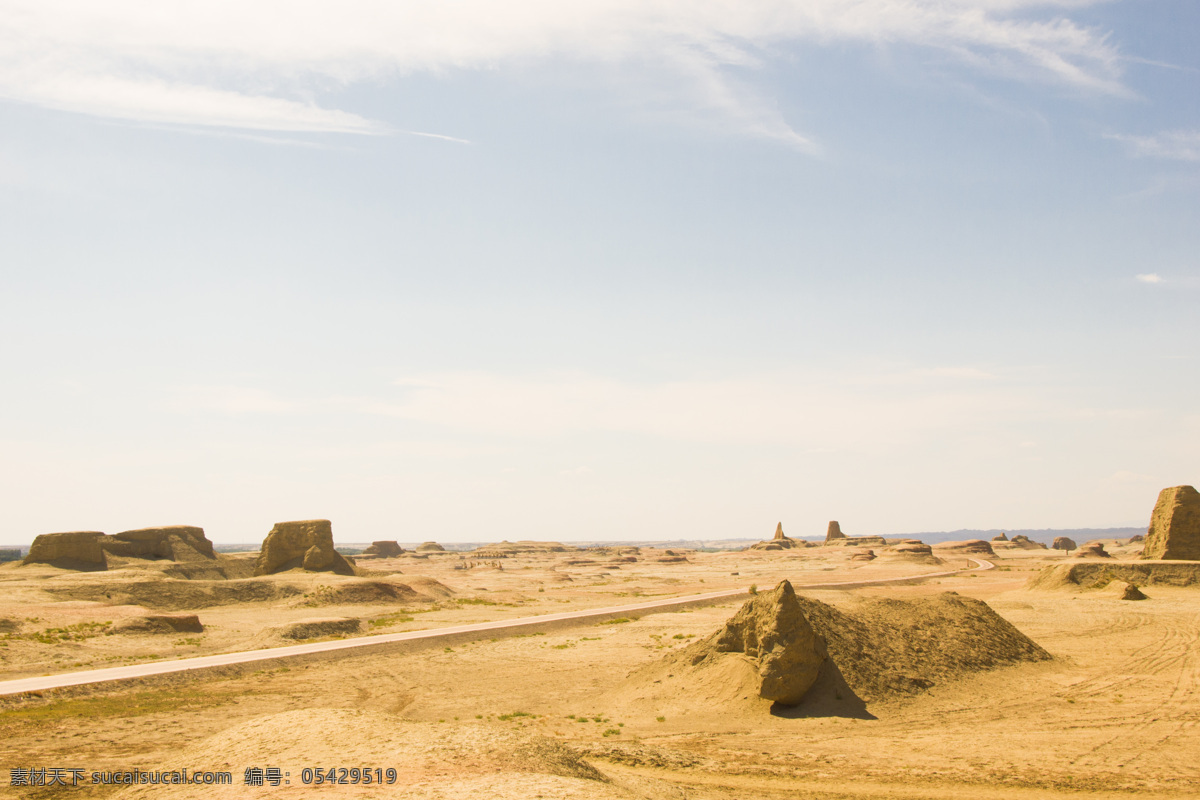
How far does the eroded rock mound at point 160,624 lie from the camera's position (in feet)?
109

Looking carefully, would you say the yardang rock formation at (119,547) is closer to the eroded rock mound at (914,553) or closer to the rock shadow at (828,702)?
the rock shadow at (828,702)

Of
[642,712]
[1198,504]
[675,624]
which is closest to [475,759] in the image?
[642,712]

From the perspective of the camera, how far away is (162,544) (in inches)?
2591

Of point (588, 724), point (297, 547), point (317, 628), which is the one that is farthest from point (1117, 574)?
point (297, 547)

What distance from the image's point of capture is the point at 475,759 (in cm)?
1218

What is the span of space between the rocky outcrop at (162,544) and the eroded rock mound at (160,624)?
1265 inches

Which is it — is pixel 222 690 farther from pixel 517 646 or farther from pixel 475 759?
pixel 475 759

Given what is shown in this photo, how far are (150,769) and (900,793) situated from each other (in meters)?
13.6

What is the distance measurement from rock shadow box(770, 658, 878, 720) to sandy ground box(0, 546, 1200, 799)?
0.11 metres

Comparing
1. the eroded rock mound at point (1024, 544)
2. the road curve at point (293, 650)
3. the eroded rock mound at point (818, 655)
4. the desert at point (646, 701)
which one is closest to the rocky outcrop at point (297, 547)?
the desert at point (646, 701)

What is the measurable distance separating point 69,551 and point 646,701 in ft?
182

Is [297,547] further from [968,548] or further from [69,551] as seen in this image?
[968,548]

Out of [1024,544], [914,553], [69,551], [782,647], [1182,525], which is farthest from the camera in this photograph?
[1024,544]

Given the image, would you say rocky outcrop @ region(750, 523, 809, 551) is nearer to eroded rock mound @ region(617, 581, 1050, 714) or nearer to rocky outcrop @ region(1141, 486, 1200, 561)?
rocky outcrop @ region(1141, 486, 1200, 561)
